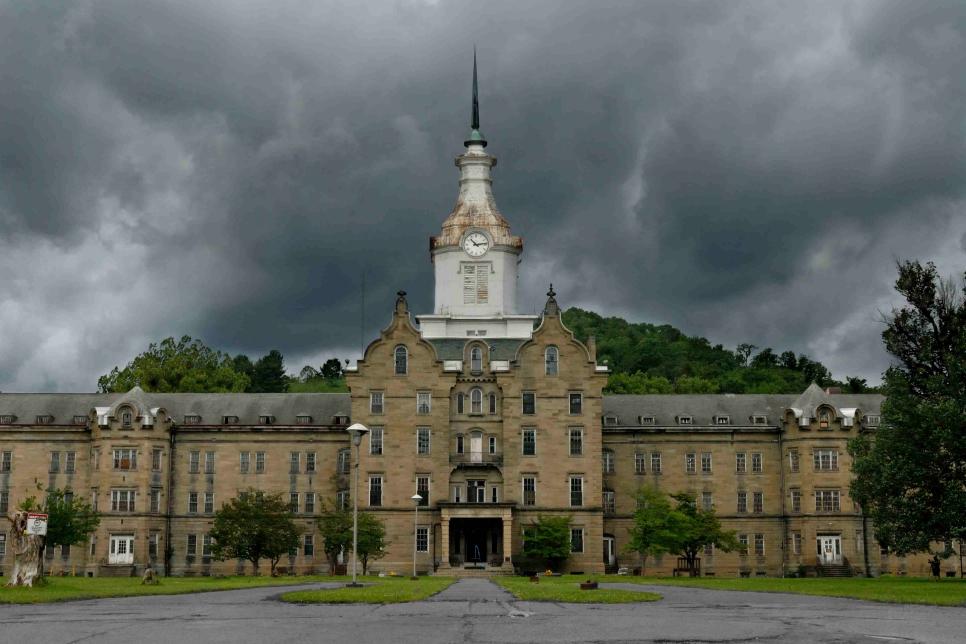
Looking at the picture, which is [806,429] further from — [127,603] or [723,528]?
[127,603]

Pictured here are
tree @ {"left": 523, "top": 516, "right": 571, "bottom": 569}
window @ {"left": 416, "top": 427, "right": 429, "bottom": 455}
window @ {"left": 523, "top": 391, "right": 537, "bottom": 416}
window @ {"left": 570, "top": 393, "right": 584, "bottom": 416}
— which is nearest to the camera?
tree @ {"left": 523, "top": 516, "right": 571, "bottom": 569}

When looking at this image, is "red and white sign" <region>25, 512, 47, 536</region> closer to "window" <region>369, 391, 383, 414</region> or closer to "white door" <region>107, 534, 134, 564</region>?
"white door" <region>107, 534, 134, 564</region>

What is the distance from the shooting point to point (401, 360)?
342 feet

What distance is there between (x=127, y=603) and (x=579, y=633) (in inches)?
850

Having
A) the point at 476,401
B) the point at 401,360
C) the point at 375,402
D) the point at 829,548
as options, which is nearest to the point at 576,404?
the point at 476,401

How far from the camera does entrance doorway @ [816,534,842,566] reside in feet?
336

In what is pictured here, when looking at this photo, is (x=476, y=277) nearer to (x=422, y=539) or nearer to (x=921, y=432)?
(x=422, y=539)

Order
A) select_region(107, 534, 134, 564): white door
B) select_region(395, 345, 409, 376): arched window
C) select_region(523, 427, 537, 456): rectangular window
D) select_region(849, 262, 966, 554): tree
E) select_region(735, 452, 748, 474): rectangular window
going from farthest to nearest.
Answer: select_region(735, 452, 748, 474): rectangular window
select_region(395, 345, 409, 376): arched window
select_region(523, 427, 537, 456): rectangular window
select_region(107, 534, 134, 564): white door
select_region(849, 262, 966, 554): tree

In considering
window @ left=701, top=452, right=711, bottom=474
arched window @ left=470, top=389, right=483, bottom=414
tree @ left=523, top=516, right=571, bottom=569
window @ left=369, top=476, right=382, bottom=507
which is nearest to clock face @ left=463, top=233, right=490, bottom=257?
arched window @ left=470, top=389, right=483, bottom=414

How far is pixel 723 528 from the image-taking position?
108 meters

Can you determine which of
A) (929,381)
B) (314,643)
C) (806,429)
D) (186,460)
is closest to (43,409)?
(186,460)

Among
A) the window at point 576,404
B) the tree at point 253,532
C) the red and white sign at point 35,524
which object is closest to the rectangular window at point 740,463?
the window at point 576,404

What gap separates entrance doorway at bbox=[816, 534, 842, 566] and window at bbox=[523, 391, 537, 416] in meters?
24.9

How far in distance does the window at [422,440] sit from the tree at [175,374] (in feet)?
118
